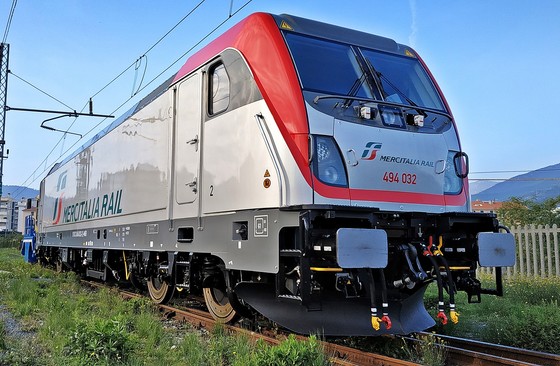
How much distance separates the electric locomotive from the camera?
4.84 metres

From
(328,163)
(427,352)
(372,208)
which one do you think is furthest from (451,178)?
(427,352)

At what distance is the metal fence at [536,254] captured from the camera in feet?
33.4

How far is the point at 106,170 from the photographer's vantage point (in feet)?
35.2

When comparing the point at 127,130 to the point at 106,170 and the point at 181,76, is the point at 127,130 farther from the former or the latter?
the point at 181,76

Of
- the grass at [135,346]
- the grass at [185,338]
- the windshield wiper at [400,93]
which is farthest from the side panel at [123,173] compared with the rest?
the windshield wiper at [400,93]

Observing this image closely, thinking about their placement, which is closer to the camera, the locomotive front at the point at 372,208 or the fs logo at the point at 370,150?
the locomotive front at the point at 372,208

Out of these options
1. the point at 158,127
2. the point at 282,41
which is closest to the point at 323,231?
the point at 282,41

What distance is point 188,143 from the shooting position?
6.63 metres

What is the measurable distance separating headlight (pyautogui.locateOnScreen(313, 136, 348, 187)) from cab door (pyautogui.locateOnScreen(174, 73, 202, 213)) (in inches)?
76.4

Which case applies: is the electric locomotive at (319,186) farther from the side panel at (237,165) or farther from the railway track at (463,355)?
the railway track at (463,355)

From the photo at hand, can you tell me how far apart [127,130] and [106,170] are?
5.31 ft

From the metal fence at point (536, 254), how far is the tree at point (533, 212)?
20.7ft

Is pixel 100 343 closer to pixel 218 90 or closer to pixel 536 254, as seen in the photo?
pixel 218 90

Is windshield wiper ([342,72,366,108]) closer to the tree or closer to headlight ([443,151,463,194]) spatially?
headlight ([443,151,463,194])
